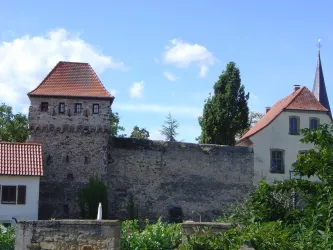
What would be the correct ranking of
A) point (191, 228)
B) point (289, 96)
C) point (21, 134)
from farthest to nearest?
point (21, 134)
point (289, 96)
point (191, 228)

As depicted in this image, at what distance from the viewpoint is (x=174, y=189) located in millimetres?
35094

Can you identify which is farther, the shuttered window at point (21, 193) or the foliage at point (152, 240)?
the shuttered window at point (21, 193)

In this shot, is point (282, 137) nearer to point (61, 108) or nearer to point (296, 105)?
point (296, 105)

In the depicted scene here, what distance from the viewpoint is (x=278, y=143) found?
37.1 meters

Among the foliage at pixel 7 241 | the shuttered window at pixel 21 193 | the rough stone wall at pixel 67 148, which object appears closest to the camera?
the foliage at pixel 7 241

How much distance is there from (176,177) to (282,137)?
6.99 metres

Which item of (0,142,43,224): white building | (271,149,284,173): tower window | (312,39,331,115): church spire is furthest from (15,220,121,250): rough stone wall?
(312,39,331,115): church spire

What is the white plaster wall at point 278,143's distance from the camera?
3659cm

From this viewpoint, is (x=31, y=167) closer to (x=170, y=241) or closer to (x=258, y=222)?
(x=170, y=241)

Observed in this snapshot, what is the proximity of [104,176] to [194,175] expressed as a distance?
5.31 meters

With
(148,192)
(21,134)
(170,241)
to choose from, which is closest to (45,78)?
(148,192)

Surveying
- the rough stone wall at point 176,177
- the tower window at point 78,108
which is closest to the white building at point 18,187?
the tower window at point 78,108

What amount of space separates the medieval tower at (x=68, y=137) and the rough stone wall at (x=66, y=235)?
22.9 m

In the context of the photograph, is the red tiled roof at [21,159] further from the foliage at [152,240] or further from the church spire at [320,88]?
the church spire at [320,88]
